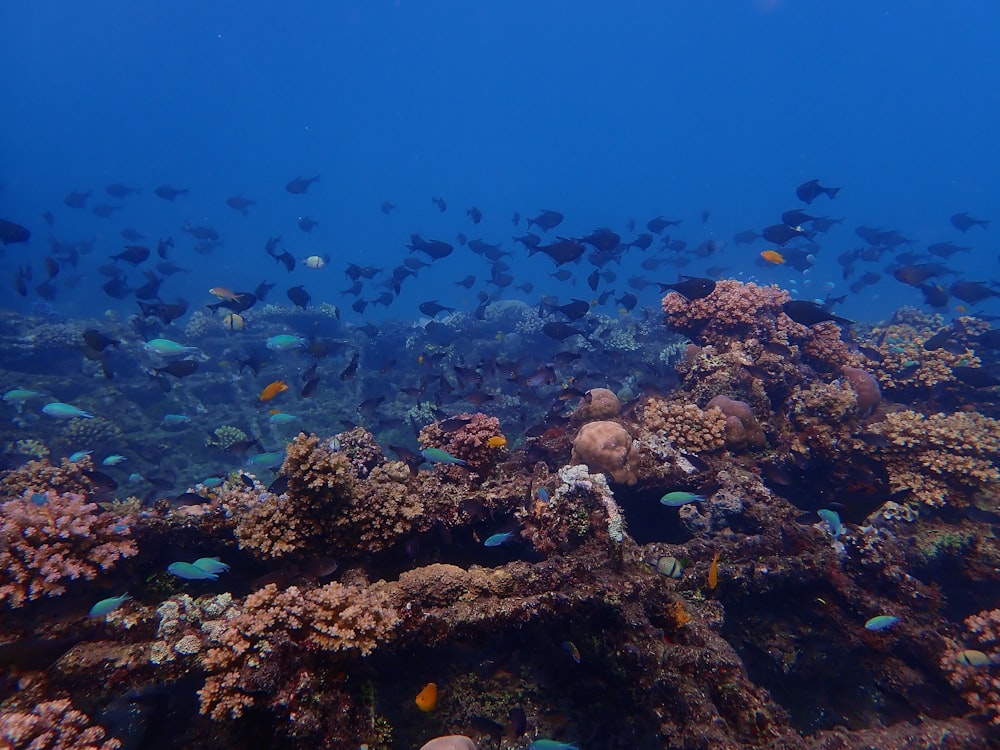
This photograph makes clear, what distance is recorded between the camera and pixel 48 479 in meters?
7.04

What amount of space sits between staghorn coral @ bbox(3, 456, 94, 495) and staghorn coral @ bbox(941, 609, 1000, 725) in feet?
37.2

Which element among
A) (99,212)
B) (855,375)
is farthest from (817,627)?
(99,212)

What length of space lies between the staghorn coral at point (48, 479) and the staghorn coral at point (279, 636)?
509 centimetres

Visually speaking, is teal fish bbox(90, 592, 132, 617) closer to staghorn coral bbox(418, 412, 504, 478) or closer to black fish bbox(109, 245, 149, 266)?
staghorn coral bbox(418, 412, 504, 478)

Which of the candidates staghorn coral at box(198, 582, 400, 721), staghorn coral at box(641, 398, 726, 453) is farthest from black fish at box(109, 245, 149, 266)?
staghorn coral at box(641, 398, 726, 453)

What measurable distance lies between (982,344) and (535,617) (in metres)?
12.9

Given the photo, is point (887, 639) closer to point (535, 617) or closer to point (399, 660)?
point (535, 617)

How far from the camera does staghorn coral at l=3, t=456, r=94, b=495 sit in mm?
6895

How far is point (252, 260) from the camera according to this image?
76438 mm

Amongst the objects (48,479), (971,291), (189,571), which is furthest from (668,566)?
(971,291)

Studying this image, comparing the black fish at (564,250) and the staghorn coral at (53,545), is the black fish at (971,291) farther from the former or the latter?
the staghorn coral at (53,545)

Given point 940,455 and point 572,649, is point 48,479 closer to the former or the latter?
point 572,649

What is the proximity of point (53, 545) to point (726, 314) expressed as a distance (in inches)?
435

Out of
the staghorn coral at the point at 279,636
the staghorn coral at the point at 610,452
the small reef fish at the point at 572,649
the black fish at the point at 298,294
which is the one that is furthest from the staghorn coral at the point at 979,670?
the black fish at the point at 298,294
